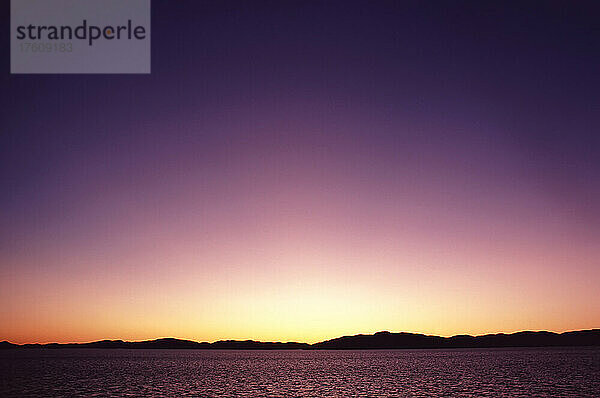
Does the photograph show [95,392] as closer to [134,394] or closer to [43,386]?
[134,394]

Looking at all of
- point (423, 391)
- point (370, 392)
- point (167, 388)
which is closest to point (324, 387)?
point (370, 392)

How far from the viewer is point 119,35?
34.8 m

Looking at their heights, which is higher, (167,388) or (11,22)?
(11,22)

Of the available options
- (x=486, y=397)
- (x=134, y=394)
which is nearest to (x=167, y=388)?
(x=134, y=394)

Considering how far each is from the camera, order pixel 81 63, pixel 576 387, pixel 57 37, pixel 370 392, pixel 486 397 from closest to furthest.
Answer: pixel 57 37, pixel 81 63, pixel 486 397, pixel 370 392, pixel 576 387

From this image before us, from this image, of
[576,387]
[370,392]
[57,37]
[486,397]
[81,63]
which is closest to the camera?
[57,37]

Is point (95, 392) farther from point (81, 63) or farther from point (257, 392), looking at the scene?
point (81, 63)

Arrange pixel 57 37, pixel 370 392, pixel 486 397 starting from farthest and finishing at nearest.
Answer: pixel 370 392, pixel 486 397, pixel 57 37

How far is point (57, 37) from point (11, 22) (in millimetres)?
3378

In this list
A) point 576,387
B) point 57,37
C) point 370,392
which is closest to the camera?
point 57,37

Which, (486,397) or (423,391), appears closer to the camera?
(486,397)

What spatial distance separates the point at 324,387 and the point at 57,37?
222 ft

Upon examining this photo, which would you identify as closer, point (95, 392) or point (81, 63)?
point (81, 63)

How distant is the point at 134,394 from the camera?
245 ft
